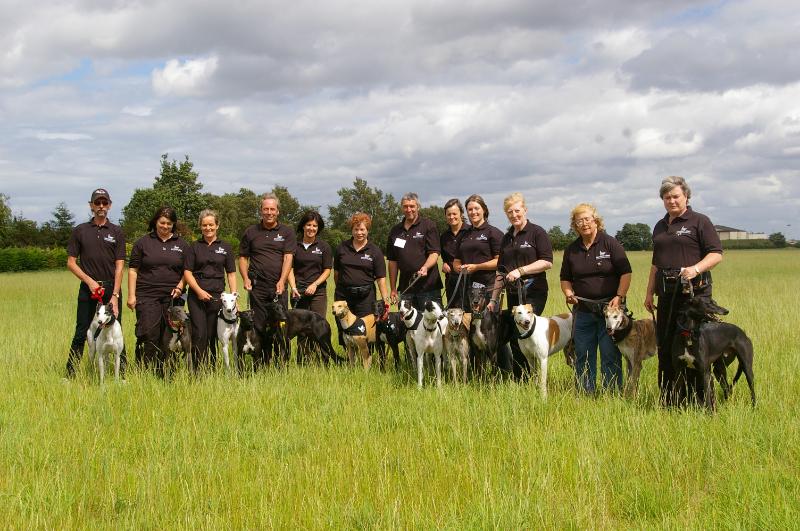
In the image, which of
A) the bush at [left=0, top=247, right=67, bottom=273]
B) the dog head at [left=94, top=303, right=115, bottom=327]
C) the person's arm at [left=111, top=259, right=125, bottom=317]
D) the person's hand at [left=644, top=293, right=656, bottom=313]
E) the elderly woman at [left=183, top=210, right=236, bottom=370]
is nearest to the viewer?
the person's hand at [left=644, top=293, right=656, bottom=313]

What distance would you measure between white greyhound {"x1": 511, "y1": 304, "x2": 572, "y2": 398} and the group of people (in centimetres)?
29

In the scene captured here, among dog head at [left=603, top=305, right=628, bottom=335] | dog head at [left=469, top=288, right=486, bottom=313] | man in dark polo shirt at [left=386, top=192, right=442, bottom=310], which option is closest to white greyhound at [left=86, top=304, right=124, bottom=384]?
man in dark polo shirt at [left=386, top=192, right=442, bottom=310]

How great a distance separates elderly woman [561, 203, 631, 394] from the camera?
6.75 metres

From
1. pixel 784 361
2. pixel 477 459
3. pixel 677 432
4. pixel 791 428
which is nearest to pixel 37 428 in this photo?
pixel 477 459

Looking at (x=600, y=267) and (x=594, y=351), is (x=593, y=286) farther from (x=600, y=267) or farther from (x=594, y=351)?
(x=594, y=351)

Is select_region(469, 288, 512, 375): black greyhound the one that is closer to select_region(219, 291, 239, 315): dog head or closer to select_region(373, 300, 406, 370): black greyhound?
select_region(373, 300, 406, 370): black greyhound

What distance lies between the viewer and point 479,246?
787cm

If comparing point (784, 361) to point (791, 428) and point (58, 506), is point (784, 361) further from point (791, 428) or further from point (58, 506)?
point (58, 506)

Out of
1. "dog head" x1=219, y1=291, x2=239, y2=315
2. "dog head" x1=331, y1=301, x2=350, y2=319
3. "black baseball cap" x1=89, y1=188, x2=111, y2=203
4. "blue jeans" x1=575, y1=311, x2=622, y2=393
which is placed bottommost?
"blue jeans" x1=575, y1=311, x2=622, y2=393

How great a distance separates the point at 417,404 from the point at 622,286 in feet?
8.04

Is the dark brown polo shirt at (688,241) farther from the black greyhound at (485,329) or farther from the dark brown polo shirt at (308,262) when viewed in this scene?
the dark brown polo shirt at (308,262)

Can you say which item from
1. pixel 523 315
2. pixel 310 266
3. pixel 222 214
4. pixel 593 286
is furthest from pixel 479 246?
pixel 222 214

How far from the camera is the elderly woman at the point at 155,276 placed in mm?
7898

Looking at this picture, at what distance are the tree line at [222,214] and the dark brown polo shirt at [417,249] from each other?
27179mm
